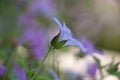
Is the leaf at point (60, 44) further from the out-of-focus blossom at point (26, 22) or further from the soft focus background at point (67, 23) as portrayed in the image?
the out-of-focus blossom at point (26, 22)

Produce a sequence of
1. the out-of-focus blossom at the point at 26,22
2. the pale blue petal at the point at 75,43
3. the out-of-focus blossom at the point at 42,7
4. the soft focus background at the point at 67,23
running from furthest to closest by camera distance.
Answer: the out-of-focus blossom at the point at 42,7, the out-of-focus blossom at the point at 26,22, the soft focus background at the point at 67,23, the pale blue petal at the point at 75,43

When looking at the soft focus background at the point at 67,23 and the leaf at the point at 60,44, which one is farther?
the soft focus background at the point at 67,23

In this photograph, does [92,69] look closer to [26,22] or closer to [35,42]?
[35,42]

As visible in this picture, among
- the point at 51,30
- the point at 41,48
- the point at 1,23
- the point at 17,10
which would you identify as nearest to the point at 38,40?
the point at 41,48

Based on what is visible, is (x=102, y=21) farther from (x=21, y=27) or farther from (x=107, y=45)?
(x=21, y=27)

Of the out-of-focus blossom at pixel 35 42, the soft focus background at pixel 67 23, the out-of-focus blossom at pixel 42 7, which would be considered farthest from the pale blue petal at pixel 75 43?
the out-of-focus blossom at pixel 42 7

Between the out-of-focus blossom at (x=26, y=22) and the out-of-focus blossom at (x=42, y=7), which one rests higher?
the out-of-focus blossom at (x=42, y=7)

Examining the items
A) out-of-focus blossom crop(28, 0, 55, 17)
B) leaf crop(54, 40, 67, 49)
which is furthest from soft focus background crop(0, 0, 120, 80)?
leaf crop(54, 40, 67, 49)

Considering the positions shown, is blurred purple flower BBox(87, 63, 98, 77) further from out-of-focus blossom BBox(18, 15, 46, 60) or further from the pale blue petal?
the pale blue petal

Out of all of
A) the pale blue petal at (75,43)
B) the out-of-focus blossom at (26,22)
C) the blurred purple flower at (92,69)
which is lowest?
the pale blue petal at (75,43)
